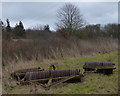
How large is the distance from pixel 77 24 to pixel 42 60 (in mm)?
17831

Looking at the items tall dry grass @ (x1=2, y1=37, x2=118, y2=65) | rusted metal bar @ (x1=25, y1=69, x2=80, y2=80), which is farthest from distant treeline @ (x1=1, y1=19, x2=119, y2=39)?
rusted metal bar @ (x1=25, y1=69, x2=80, y2=80)

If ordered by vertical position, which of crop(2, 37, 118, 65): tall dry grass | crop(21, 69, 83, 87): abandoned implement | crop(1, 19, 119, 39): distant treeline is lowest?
crop(21, 69, 83, 87): abandoned implement

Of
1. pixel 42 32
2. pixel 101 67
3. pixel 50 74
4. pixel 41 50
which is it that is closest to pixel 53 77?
pixel 50 74

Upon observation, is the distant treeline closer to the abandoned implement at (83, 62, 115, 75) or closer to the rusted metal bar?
the rusted metal bar

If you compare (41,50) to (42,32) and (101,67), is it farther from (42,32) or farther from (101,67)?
(101,67)

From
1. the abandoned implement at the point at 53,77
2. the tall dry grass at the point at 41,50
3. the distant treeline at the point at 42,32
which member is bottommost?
the abandoned implement at the point at 53,77

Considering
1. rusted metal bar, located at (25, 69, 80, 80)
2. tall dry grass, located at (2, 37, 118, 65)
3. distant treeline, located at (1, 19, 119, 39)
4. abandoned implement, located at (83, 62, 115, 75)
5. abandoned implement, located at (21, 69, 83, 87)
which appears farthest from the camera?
distant treeline, located at (1, 19, 119, 39)

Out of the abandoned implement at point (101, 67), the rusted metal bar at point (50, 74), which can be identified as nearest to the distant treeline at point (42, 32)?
the rusted metal bar at point (50, 74)

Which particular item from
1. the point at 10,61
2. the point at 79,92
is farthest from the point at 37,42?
the point at 79,92

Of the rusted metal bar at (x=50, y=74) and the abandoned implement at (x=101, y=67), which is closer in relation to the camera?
the rusted metal bar at (x=50, y=74)

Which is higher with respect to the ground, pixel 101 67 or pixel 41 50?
pixel 41 50

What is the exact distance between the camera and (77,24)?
1107 inches

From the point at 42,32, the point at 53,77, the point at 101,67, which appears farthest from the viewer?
the point at 42,32

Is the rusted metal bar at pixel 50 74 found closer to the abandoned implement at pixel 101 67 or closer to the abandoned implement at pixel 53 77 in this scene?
the abandoned implement at pixel 53 77
